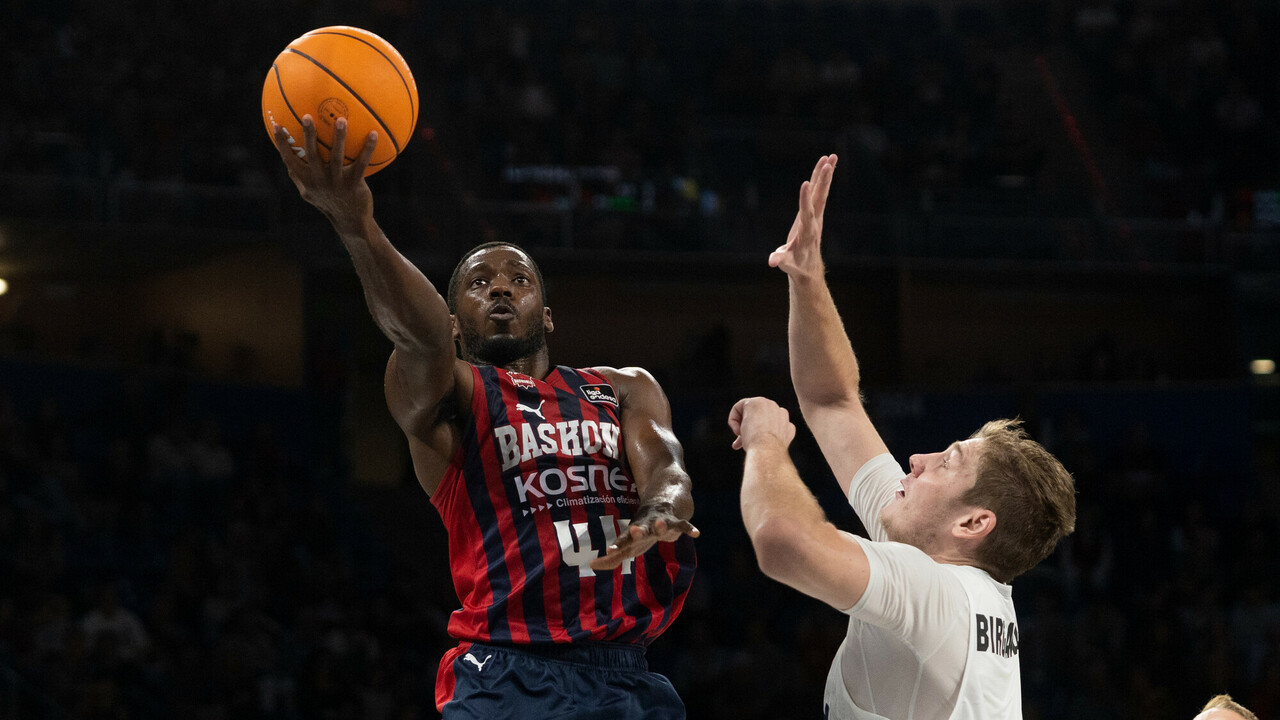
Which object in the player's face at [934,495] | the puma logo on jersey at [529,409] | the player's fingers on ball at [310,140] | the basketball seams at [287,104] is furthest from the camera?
the puma logo on jersey at [529,409]

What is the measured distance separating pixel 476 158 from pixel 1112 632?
310 inches

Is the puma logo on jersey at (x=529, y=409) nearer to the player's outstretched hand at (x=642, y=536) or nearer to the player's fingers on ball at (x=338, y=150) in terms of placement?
the player's outstretched hand at (x=642, y=536)

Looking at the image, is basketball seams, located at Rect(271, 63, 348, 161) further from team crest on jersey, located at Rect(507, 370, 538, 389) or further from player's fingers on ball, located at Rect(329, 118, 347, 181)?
team crest on jersey, located at Rect(507, 370, 538, 389)

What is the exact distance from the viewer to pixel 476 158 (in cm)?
1341

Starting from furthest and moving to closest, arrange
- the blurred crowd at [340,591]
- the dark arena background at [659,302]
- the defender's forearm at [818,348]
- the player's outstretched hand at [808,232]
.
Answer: the dark arena background at [659,302]
the blurred crowd at [340,591]
the defender's forearm at [818,348]
the player's outstretched hand at [808,232]

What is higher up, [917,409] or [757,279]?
[757,279]

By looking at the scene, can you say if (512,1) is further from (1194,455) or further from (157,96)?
(1194,455)

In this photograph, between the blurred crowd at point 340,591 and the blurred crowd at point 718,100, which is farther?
the blurred crowd at point 718,100

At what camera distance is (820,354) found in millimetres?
4383

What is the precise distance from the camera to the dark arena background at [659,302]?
10.1 metres

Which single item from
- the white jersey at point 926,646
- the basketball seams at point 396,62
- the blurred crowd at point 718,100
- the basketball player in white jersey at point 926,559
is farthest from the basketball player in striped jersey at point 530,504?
the blurred crowd at point 718,100

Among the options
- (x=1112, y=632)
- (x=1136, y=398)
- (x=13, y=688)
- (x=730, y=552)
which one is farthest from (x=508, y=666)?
(x=1136, y=398)

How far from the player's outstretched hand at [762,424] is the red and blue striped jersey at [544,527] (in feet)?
1.75

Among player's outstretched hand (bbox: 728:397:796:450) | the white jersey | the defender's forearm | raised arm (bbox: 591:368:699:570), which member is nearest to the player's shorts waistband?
raised arm (bbox: 591:368:699:570)
